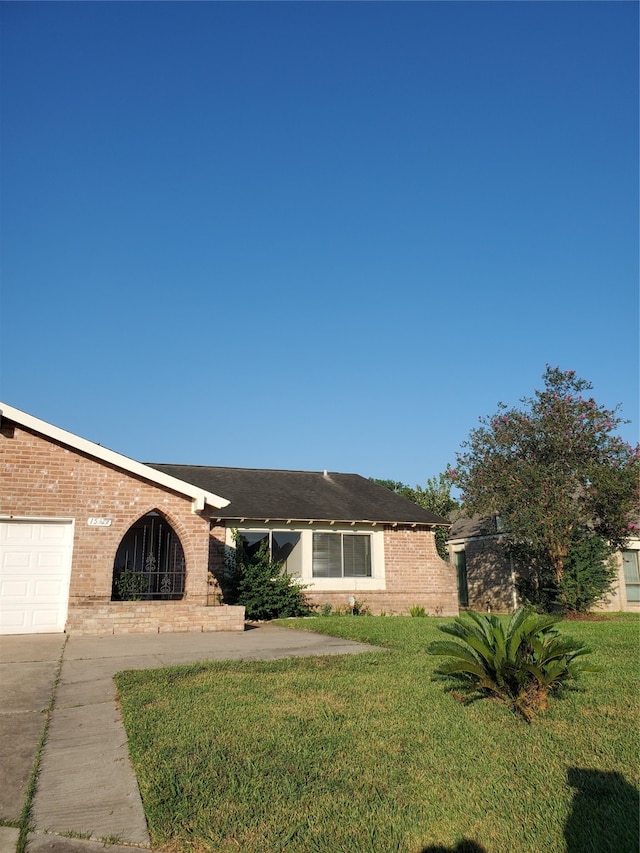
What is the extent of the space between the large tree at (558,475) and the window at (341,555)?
154 inches

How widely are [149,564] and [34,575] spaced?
170 inches

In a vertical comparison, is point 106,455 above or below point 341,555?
above

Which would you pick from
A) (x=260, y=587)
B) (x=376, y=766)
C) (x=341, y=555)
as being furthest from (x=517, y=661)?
(x=341, y=555)

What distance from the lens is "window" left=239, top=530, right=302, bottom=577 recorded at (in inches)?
753

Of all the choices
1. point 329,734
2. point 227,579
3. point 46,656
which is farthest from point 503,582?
point 329,734

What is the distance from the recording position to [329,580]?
64.0 ft

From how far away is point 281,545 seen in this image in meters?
19.5

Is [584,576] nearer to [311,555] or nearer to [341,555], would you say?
[341,555]

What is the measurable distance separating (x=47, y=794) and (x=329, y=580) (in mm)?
15814

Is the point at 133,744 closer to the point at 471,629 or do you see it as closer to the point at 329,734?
the point at 329,734

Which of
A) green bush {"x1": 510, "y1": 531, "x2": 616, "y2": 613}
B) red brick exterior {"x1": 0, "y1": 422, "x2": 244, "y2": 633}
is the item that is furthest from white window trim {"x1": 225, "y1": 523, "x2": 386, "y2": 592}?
red brick exterior {"x1": 0, "y1": 422, "x2": 244, "y2": 633}

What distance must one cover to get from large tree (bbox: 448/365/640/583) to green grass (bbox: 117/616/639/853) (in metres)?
12.1

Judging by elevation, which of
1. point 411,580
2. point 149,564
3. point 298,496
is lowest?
point 411,580

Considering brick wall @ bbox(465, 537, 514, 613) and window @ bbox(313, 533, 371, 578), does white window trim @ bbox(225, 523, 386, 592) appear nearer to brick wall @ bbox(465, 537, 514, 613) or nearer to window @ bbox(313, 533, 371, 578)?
window @ bbox(313, 533, 371, 578)
